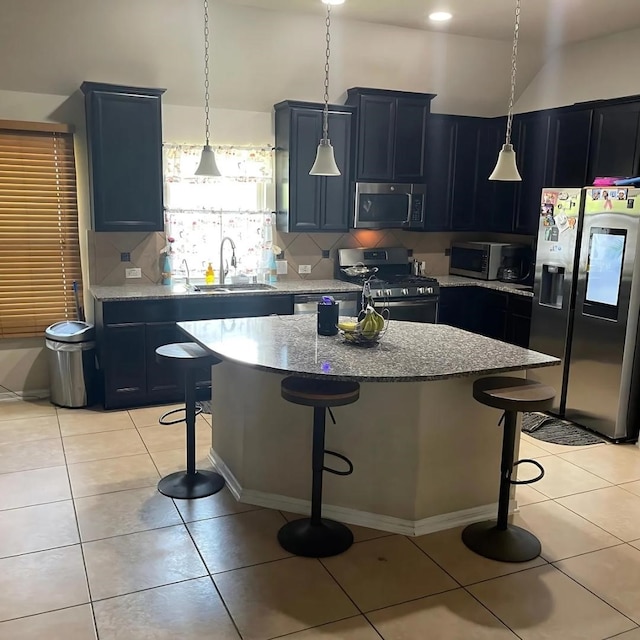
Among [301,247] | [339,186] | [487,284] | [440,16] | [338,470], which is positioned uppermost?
[440,16]

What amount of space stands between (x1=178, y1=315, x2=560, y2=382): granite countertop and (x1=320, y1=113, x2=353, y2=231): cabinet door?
2034 millimetres

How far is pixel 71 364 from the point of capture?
4883mm

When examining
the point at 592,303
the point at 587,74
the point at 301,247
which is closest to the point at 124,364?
the point at 301,247

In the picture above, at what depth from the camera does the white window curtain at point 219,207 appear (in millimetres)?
5391

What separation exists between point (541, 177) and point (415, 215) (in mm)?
1129

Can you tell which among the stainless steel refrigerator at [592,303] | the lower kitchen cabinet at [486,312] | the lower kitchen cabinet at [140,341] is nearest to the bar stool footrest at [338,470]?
the lower kitchen cabinet at [140,341]

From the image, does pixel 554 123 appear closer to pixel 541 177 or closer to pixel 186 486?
pixel 541 177

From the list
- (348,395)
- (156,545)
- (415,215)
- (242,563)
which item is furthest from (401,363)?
(415,215)

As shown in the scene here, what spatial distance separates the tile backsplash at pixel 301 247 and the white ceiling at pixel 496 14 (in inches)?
73.5

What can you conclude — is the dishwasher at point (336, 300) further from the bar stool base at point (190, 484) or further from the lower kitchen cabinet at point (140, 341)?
the bar stool base at point (190, 484)

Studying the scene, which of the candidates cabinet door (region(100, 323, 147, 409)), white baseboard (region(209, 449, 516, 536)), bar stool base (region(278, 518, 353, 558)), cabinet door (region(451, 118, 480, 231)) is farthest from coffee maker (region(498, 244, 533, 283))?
bar stool base (region(278, 518, 353, 558))

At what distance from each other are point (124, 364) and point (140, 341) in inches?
8.3

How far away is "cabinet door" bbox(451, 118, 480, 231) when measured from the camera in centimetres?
606

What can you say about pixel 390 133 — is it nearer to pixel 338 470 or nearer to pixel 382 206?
pixel 382 206
